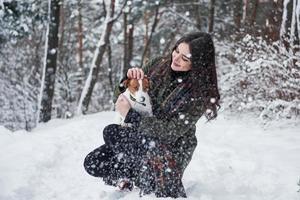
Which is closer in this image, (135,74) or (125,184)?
(135,74)

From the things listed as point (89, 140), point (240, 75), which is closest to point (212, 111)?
point (89, 140)

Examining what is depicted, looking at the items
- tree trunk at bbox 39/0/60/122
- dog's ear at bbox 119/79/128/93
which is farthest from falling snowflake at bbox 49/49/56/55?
dog's ear at bbox 119/79/128/93

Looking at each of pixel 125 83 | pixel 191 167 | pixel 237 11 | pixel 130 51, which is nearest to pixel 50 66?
pixel 130 51

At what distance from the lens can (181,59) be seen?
398 centimetres

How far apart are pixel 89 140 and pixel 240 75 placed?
3.98 metres

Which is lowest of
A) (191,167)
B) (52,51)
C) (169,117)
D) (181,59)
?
(52,51)

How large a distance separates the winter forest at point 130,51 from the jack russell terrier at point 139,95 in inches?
60.5

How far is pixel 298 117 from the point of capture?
8000mm

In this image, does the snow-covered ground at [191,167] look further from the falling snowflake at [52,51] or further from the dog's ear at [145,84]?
the falling snowflake at [52,51]

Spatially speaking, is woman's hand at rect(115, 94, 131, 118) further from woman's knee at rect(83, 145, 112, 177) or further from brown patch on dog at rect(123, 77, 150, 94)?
woman's knee at rect(83, 145, 112, 177)

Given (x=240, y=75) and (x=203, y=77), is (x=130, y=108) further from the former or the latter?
(x=240, y=75)

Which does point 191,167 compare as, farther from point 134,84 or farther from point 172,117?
point 134,84

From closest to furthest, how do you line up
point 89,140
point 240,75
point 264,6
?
point 89,140, point 240,75, point 264,6

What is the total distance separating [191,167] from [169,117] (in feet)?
5.09
